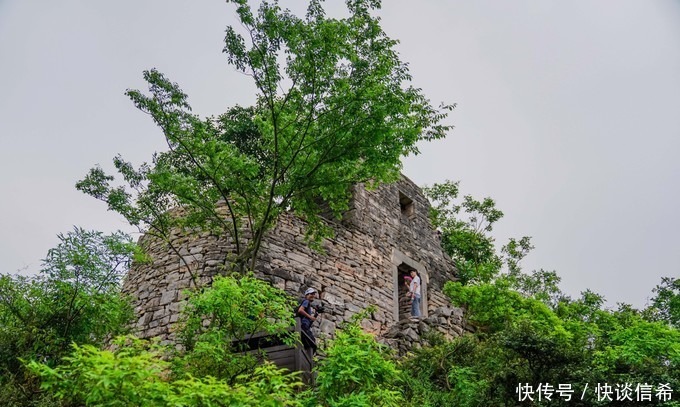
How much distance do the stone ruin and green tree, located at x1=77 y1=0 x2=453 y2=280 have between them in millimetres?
583

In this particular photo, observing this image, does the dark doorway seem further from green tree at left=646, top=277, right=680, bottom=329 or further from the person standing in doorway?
green tree at left=646, top=277, right=680, bottom=329

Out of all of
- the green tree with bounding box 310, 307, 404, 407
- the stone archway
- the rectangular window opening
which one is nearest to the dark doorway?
the stone archway

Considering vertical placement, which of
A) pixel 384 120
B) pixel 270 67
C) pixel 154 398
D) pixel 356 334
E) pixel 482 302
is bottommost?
pixel 154 398

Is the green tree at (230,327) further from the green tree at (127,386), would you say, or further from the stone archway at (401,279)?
the stone archway at (401,279)

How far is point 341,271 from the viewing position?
10172 mm

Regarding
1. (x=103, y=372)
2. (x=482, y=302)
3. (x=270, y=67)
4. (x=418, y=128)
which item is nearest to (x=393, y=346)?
(x=482, y=302)

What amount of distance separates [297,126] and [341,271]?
2940mm

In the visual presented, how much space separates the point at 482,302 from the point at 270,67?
20.0 ft

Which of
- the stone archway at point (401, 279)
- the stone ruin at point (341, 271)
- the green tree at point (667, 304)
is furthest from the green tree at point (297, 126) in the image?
the green tree at point (667, 304)

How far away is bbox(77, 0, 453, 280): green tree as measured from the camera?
793 centimetres

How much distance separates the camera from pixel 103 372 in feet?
12.6

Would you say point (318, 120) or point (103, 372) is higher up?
point (318, 120)

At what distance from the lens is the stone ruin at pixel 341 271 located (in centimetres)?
897

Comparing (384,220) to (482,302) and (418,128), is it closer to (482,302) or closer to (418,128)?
(482,302)
